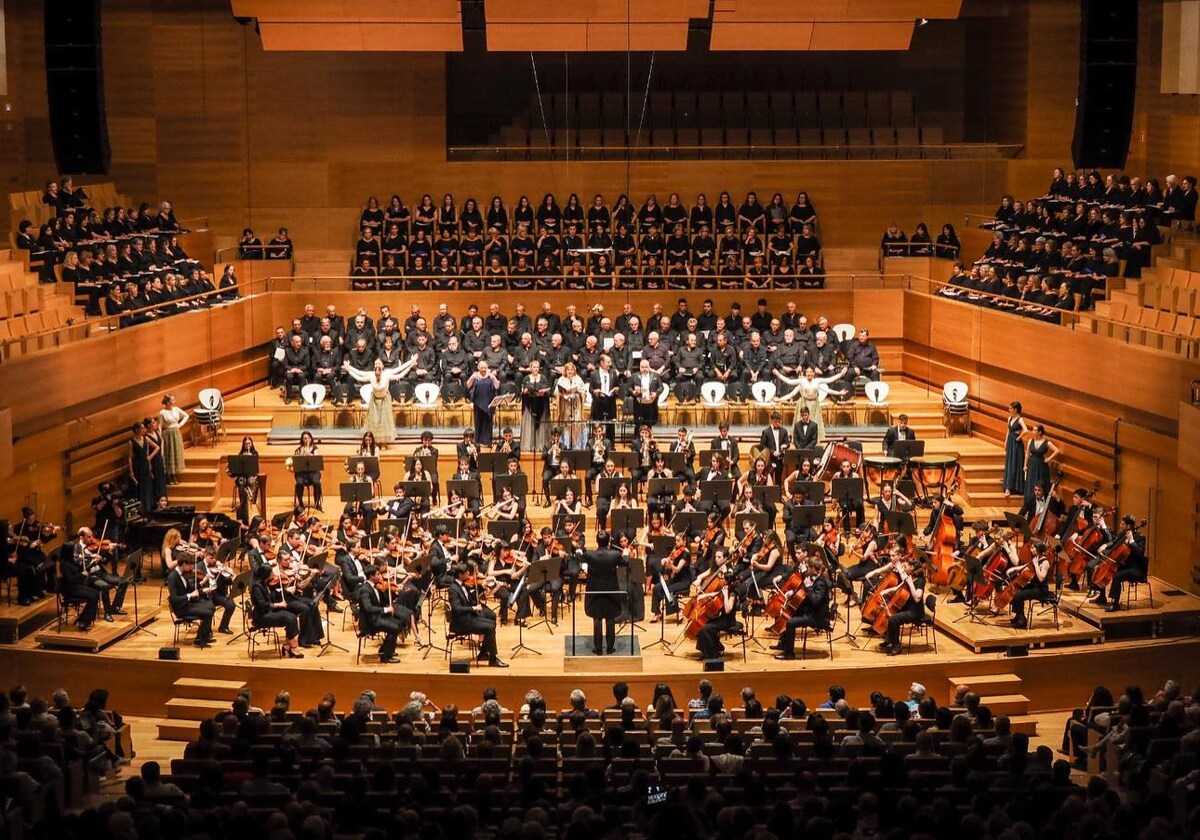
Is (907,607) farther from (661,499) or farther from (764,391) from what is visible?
(764,391)

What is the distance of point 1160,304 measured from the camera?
17.3 meters

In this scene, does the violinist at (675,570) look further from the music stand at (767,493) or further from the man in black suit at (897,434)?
the man in black suit at (897,434)

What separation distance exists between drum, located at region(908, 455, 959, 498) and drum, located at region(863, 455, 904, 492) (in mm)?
189

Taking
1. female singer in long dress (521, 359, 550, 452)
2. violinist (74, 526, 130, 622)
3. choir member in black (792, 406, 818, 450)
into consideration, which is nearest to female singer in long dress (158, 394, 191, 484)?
violinist (74, 526, 130, 622)

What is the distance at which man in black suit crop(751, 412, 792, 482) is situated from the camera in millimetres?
17375

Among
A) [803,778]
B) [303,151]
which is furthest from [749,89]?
[803,778]

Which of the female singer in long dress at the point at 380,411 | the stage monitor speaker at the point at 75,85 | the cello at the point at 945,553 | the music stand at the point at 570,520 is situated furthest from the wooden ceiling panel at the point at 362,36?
the cello at the point at 945,553

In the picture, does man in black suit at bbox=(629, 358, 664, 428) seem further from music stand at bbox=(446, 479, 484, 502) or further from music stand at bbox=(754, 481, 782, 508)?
music stand at bbox=(754, 481, 782, 508)

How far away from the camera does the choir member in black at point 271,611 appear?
14.0 m

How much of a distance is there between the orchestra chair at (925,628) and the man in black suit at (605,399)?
15.6ft

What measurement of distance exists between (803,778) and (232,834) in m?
3.07

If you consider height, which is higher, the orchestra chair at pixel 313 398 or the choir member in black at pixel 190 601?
the orchestra chair at pixel 313 398

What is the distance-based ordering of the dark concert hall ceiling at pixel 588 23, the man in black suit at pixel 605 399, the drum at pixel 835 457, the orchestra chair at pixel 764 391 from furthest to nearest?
the dark concert hall ceiling at pixel 588 23 < the orchestra chair at pixel 764 391 < the man in black suit at pixel 605 399 < the drum at pixel 835 457

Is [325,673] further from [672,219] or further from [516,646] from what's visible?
[672,219]
